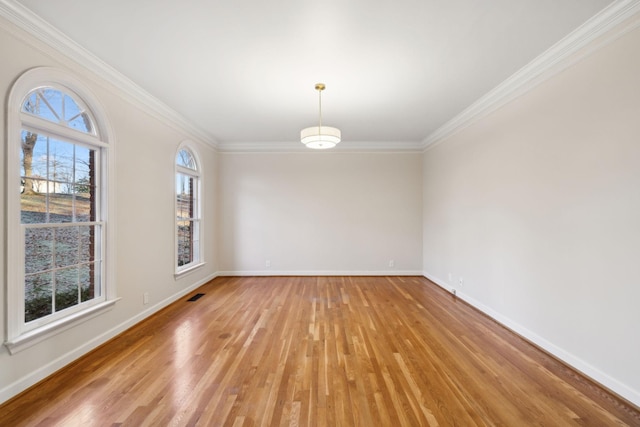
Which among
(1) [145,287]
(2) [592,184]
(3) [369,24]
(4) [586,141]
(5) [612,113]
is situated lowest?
(1) [145,287]

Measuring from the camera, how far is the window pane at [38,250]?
208 cm

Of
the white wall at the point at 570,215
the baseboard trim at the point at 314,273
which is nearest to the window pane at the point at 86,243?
the baseboard trim at the point at 314,273

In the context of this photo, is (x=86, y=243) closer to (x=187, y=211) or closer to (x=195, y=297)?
(x=195, y=297)

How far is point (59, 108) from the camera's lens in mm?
2365

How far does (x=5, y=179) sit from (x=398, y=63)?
3.35 metres

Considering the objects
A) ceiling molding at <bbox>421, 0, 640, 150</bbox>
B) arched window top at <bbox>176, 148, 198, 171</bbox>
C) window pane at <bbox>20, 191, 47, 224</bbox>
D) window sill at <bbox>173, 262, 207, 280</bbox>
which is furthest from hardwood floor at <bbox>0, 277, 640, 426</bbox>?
ceiling molding at <bbox>421, 0, 640, 150</bbox>

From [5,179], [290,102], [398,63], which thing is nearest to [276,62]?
[290,102]

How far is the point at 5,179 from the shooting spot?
1.87 metres

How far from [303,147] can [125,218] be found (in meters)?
3.53

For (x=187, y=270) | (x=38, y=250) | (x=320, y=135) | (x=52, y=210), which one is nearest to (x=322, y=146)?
(x=320, y=135)

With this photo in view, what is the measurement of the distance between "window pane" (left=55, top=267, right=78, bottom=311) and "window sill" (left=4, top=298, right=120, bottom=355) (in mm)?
132

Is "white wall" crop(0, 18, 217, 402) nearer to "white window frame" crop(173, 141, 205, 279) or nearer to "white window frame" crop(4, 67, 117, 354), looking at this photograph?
"white window frame" crop(4, 67, 117, 354)

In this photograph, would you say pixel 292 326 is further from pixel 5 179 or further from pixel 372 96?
pixel 372 96

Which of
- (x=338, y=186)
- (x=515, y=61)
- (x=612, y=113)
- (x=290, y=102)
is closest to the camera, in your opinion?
(x=612, y=113)
